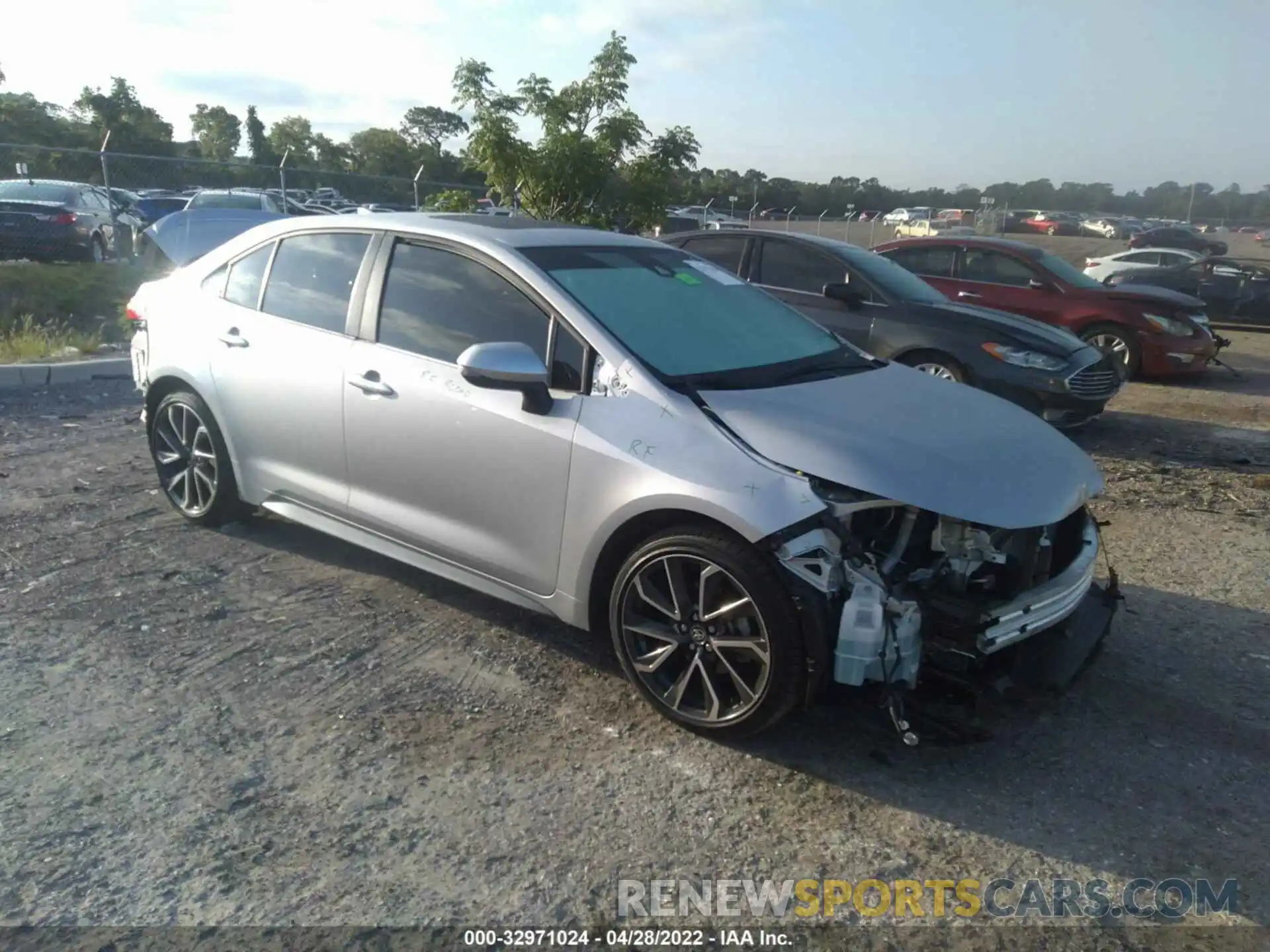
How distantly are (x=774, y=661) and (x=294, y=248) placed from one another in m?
3.17

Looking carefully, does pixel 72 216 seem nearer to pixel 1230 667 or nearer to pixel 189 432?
pixel 189 432

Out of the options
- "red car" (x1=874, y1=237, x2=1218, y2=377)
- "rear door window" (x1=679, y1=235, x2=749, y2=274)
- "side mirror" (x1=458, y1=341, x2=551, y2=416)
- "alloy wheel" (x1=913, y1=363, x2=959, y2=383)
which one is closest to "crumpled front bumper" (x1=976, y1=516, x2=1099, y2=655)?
"side mirror" (x1=458, y1=341, x2=551, y2=416)

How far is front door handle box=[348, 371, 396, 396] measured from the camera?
13.9 ft

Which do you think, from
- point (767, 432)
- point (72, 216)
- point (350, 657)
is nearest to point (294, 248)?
point (350, 657)

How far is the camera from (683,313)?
423 centimetres

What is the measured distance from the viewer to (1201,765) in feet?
11.5

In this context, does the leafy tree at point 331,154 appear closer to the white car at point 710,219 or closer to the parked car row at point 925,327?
the white car at point 710,219

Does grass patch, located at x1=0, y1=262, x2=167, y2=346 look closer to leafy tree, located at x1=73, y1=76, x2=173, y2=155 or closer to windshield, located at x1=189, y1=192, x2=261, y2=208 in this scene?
windshield, located at x1=189, y1=192, x2=261, y2=208

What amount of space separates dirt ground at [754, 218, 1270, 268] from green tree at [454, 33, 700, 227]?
19581 mm

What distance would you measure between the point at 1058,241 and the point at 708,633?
45772 millimetres

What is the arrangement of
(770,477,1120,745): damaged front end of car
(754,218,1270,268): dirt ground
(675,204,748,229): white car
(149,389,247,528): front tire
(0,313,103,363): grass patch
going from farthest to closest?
1. (754,218,1270,268): dirt ground
2. (675,204,748,229): white car
3. (0,313,103,363): grass patch
4. (149,389,247,528): front tire
5. (770,477,1120,745): damaged front end of car

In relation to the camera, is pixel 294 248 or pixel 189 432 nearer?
pixel 294 248

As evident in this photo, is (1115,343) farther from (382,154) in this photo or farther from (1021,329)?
(382,154)

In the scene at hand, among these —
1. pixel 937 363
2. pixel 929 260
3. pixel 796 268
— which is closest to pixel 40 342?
pixel 796 268
